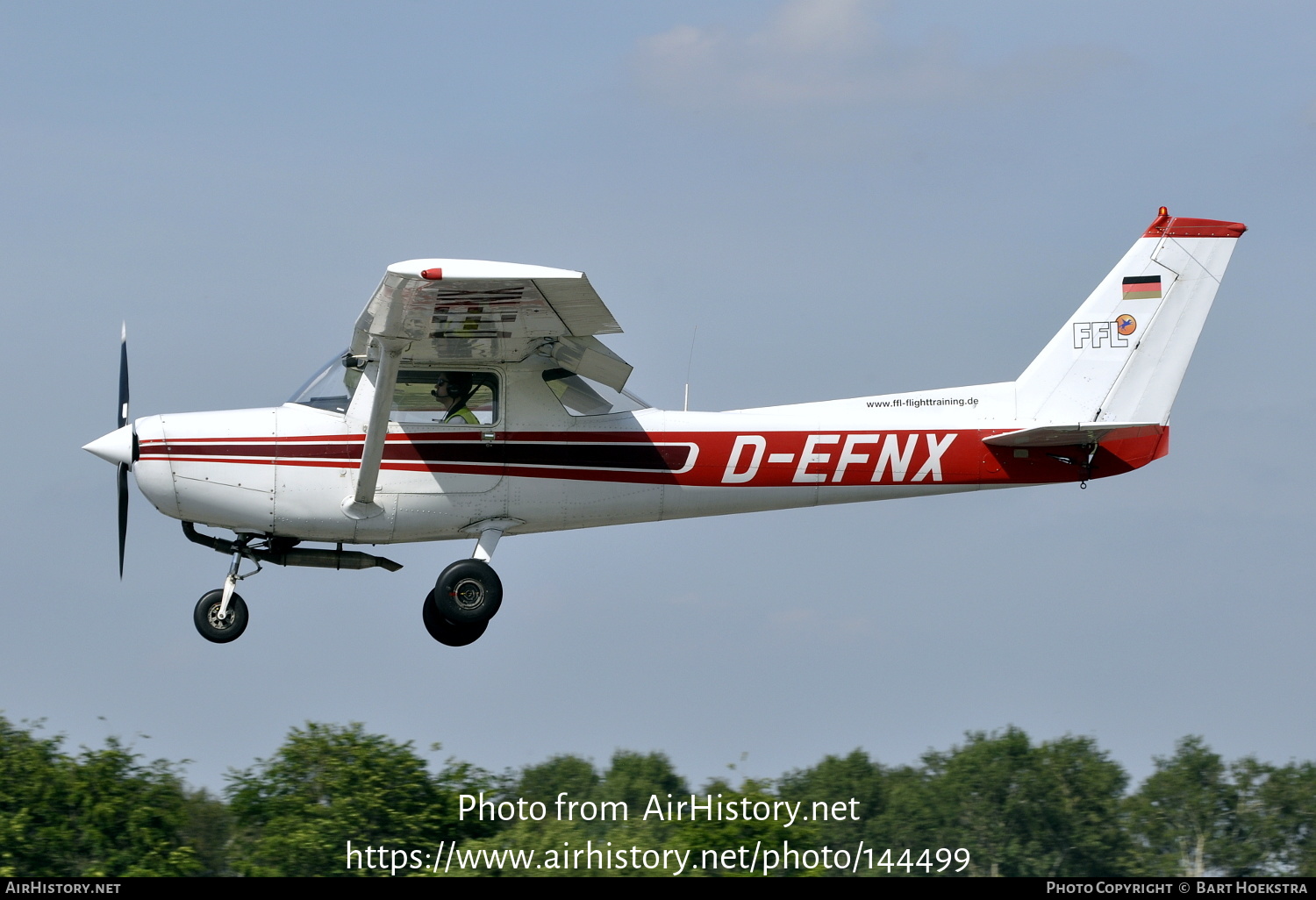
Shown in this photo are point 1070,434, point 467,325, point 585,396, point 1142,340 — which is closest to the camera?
point 467,325

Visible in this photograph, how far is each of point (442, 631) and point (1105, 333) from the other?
19.9 feet

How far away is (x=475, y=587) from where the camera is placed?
Result: 11055 millimetres

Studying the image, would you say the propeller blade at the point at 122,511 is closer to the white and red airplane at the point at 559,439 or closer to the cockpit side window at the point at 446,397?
the white and red airplane at the point at 559,439

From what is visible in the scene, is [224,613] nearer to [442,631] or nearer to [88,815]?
[442,631]

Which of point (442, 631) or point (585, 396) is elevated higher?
point (585, 396)

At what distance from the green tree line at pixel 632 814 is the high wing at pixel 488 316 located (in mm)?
3706

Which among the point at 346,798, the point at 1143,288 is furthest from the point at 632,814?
the point at 1143,288

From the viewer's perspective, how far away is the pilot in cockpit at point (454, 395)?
11055 mm

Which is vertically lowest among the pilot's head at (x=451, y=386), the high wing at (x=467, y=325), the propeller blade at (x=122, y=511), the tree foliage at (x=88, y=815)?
the tree foliage at (x=88, y=815)

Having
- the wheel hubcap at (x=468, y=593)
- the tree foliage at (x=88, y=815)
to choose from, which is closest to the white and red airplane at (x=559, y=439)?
the wheel hubcap at (x=468, y=593)

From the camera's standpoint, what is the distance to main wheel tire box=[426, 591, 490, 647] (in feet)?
37.9

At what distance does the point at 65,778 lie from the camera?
16469 millimetres

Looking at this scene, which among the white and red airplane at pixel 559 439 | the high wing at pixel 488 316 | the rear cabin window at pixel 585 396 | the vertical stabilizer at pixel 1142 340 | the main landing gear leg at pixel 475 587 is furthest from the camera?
the vertical stabilizer at pixel 1142 340

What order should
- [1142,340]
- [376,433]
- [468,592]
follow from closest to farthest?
[376,433]
[468,592]
[1142,340]
